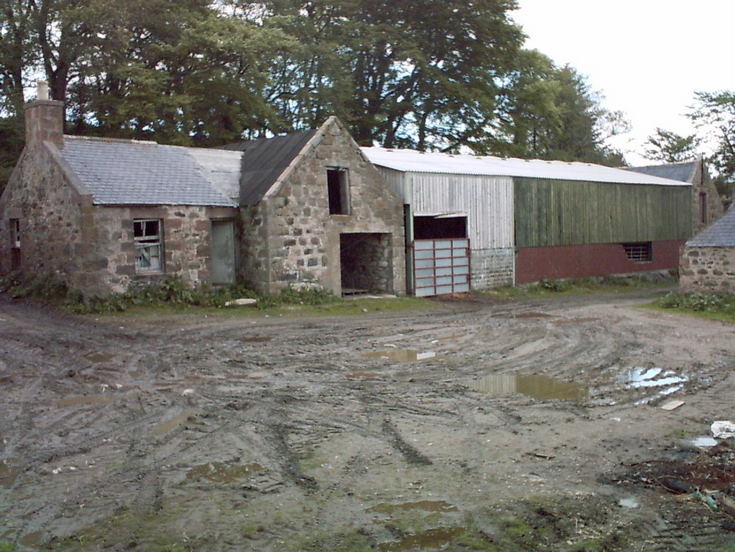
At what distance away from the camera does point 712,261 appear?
67.7 feet

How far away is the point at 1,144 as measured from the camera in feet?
90.0

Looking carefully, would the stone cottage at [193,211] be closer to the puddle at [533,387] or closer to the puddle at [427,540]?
the puddle at [533,387]

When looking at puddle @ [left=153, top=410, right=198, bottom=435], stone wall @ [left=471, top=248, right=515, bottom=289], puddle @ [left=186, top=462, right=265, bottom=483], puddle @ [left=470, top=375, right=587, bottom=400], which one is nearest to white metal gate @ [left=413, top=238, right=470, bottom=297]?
stone wall @ [left=471, top=248, right=515, bottom=289]

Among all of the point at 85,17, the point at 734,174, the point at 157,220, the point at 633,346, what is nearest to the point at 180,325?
the point at 157,220

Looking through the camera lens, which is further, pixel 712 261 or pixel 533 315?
pixel 712 261

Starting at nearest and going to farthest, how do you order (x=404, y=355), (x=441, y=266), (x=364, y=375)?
1. (x=364, y=375)
2. (x=404, y=355)
3. (x=441, y=266)

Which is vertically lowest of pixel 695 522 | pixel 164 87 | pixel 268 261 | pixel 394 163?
pixel 695 522

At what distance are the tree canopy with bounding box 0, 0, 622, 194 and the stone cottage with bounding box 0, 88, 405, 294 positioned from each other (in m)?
6.24

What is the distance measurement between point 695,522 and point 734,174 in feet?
152

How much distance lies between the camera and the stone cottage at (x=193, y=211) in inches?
738

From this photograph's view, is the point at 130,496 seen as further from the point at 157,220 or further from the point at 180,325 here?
the point at 157,220

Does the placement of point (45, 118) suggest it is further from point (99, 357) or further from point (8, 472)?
point (8, 472)

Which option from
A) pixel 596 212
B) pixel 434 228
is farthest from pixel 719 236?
pixel 434 228

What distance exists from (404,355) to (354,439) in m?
5.45
